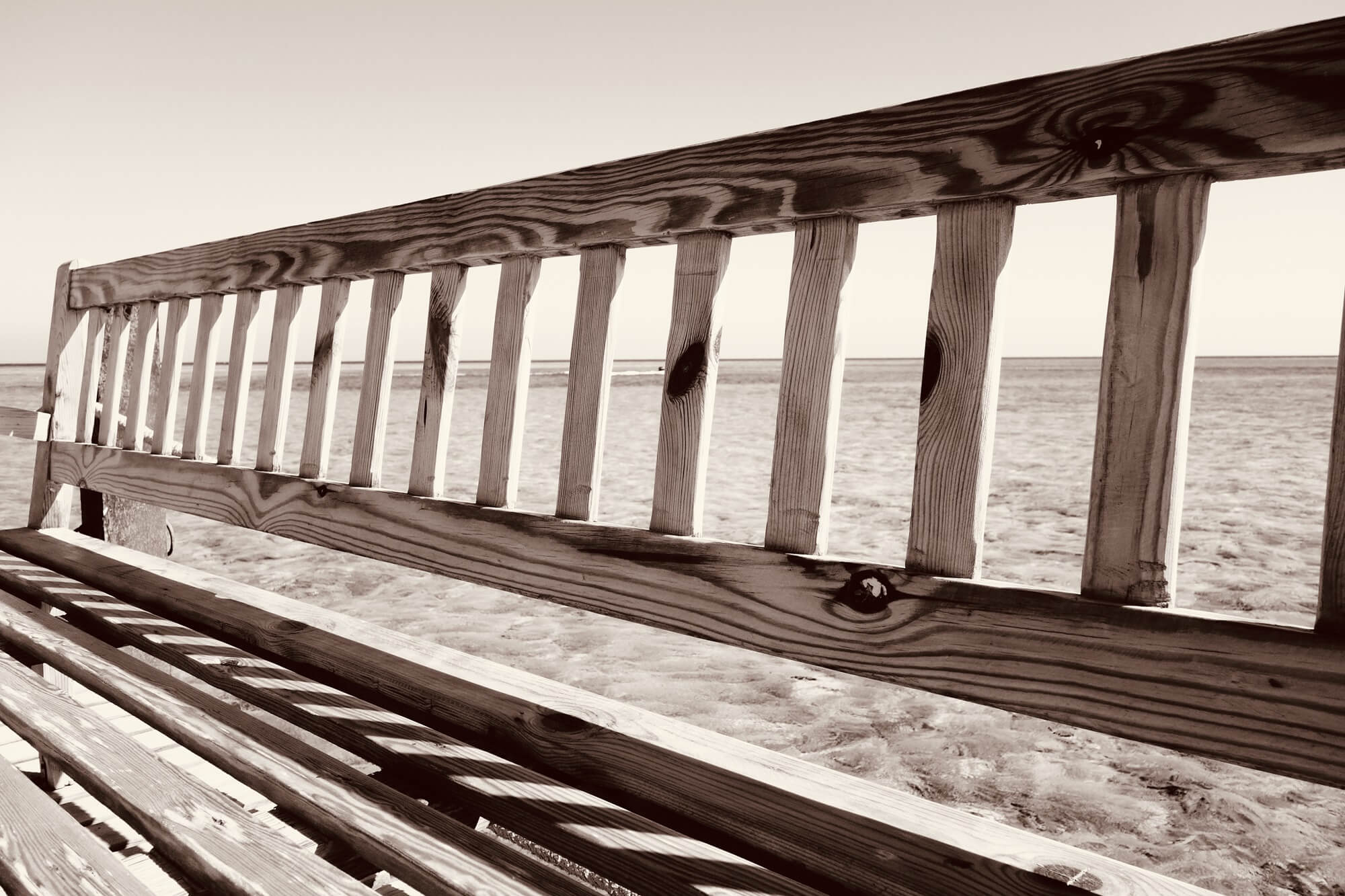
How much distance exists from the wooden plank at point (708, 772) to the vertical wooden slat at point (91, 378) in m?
1.54

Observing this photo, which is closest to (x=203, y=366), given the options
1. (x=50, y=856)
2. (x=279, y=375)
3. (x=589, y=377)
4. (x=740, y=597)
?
(x=279, y=375)

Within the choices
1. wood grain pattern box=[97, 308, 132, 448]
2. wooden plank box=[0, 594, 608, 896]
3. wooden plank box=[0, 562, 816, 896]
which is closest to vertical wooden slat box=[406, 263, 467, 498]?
wooden plank box=[0, 562, 816, 896]

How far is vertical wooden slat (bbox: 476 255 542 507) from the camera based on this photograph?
1693 millimetres

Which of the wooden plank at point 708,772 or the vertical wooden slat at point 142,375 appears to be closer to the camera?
the wooden plank at point 708,772

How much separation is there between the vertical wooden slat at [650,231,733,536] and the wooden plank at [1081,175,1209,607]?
60 centimetres

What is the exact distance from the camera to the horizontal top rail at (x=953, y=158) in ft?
3.10

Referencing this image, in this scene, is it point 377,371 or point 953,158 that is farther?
point 377,371

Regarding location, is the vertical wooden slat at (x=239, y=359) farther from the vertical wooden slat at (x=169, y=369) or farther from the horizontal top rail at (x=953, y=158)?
the horizontal top rail at (x=953, y=158)

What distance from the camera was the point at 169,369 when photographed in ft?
8.50

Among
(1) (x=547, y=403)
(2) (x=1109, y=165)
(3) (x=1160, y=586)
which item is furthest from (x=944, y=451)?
(1) (x=547, y=403)

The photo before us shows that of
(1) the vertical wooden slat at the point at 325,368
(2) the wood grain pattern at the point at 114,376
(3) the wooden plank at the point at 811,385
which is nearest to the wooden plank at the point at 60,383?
(2) the wood grain pattern at the point at 114,376

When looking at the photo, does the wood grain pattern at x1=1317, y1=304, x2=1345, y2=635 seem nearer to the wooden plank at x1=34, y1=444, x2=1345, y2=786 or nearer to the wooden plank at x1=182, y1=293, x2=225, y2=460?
the wooden plank at x1=34, y1=444, x2=1345, y2=786

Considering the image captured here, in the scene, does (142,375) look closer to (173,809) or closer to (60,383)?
(60,383)

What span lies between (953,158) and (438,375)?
114 cm
